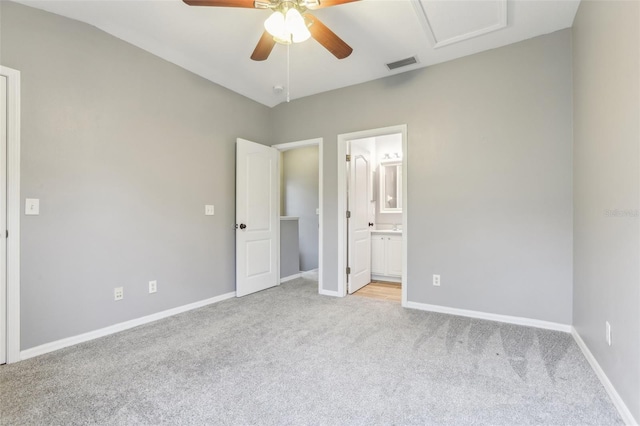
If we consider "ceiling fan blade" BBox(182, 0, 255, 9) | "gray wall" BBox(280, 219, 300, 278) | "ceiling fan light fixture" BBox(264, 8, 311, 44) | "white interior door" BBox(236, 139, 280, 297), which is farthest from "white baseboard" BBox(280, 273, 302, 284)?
"ceiling fan blade" BBox(182, 0, 255, 9)

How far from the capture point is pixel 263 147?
13.7 ft

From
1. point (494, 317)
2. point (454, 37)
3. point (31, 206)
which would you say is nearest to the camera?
point (31, 206)

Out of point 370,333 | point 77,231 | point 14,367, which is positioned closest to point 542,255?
point 370,333

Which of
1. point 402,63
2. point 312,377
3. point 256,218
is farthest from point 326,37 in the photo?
point 256,218

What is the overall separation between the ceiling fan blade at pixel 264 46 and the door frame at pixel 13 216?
5.71 feet

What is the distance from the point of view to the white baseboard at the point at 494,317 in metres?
2.72

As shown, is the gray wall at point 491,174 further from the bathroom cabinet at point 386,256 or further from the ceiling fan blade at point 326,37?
the ceiling fan blade at point 326,37

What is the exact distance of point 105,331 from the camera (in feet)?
8.70

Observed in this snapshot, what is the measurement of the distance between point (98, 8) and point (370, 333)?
3481 millimetres

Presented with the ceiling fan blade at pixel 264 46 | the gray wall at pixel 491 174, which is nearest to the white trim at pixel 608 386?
the gray wall at pixel 491 174

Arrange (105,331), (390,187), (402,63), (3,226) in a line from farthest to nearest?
(390,187)
(402,63)
(105,331)
(3,226)

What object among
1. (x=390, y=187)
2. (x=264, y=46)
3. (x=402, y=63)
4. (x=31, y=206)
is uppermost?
(x=402, y=63)

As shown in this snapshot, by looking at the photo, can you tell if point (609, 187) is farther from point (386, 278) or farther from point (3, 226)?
point (3, 226)

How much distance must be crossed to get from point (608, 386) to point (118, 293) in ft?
12.0
